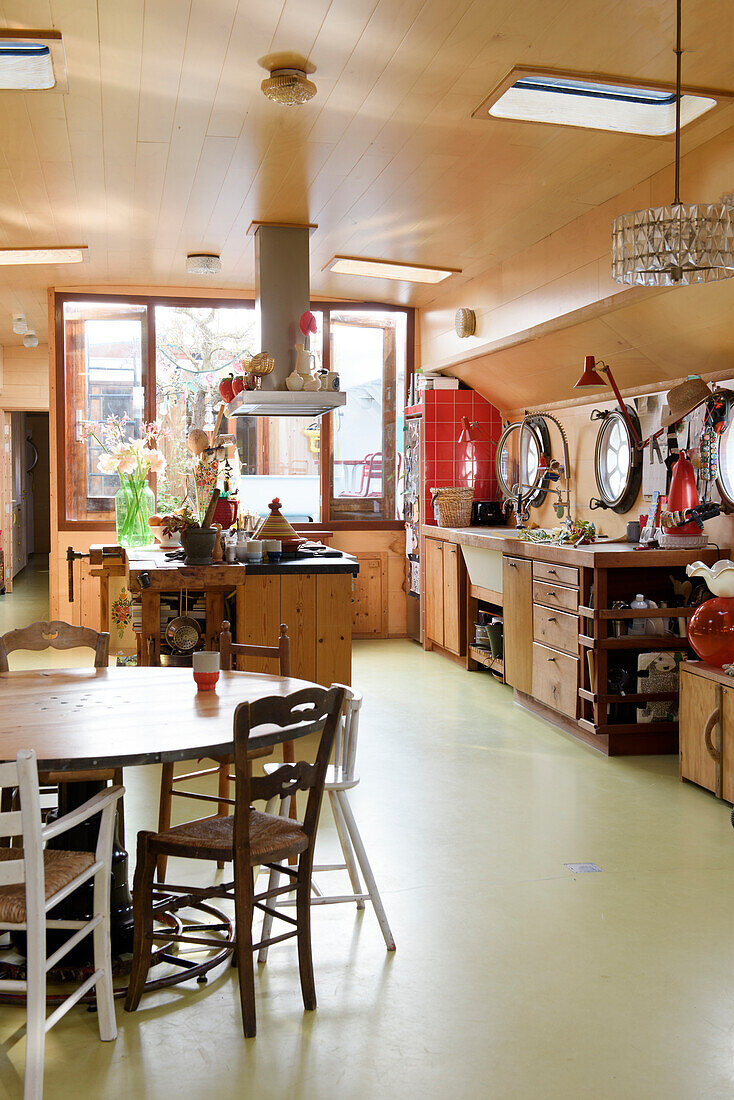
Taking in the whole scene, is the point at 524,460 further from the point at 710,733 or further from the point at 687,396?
the point at 710,733

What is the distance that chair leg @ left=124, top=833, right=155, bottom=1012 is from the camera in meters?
2.65

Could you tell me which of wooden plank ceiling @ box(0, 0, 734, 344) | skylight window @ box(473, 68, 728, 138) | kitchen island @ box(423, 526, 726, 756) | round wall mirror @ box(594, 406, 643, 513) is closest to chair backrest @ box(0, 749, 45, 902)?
wooden plank ceiling @ box(0, 0, 734, 344)

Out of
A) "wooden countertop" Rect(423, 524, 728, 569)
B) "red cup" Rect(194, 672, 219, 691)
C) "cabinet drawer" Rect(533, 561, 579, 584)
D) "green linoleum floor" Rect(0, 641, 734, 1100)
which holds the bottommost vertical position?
"green linoleum floor" Rect(0, 641, 734, 1100)

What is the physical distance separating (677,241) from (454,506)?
506 cm

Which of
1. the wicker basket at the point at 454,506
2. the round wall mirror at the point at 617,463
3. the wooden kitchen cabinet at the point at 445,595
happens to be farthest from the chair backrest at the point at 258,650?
the wicker basket at the point at 454,506

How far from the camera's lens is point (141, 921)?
267 centimetres

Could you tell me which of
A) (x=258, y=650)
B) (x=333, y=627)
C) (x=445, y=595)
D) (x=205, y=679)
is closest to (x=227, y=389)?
(x=333, y=627)

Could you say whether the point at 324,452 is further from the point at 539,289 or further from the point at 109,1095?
the point at 109,1095

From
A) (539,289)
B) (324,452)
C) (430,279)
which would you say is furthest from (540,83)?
(324,452)

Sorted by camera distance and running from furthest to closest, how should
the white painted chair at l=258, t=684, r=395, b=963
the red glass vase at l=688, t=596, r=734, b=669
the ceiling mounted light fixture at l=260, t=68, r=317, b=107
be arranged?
the red glass vase at l=688, t=596, r=734, b=669 → the ceiling mounted light fixture at l=260, t=68, r=317, b=107 → the white painted chair at l=258, t=684, r=395, b=963

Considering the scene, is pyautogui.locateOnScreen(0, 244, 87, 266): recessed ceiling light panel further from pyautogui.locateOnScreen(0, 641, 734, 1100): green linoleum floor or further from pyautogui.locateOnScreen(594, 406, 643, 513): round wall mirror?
pyautogui.locateOnScreen(0, 641, 734, 1100): green linoleum floor

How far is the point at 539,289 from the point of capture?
605 cm

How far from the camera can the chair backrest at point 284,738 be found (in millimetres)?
2484

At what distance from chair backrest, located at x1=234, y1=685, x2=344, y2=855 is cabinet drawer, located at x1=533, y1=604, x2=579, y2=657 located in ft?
9.48
